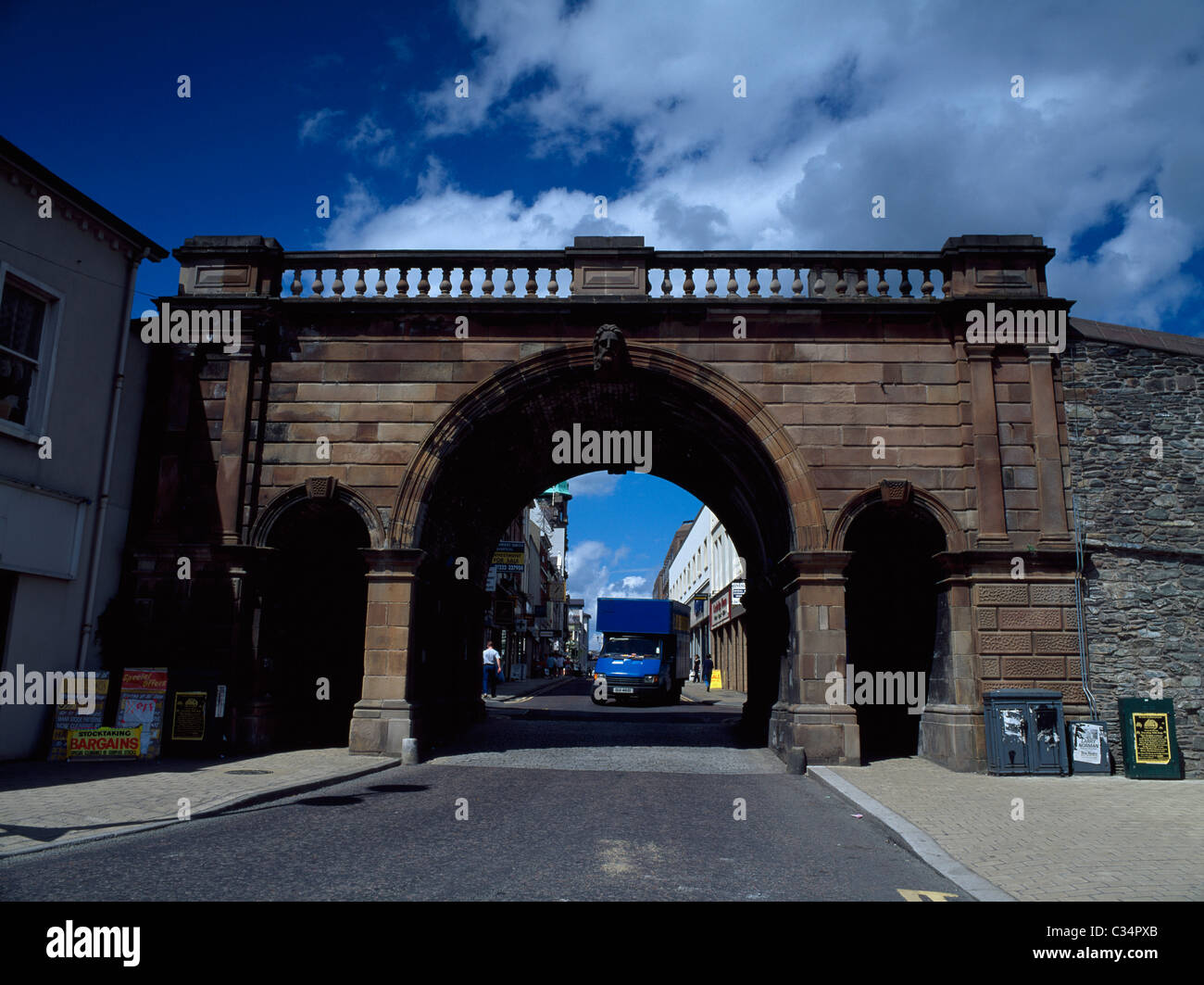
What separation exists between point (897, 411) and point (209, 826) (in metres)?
10.9

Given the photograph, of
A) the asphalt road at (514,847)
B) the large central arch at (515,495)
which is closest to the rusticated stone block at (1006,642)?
the large central arch at (515,495)

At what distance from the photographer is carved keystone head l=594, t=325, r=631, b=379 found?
45.4 feet

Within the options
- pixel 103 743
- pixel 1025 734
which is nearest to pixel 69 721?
pixel 103 743

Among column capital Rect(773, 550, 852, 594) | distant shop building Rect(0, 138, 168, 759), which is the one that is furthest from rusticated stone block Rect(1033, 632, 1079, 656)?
distant shop building Rect(0, 138, 168, 759)

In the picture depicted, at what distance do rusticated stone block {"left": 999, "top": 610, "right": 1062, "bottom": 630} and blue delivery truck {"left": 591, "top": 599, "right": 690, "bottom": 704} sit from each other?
17.6m

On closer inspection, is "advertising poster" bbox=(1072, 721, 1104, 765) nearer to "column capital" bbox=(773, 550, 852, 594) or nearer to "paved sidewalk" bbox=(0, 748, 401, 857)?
"column capital" bbox=(773, 550, 852, 594)

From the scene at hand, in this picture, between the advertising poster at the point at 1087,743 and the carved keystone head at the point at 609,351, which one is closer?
the advertising poster at the point at 1087,743

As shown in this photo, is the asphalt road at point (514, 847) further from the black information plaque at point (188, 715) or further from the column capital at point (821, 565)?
the black information plaque at point (188, 715)

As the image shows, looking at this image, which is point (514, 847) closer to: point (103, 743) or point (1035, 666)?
point (103, 743)

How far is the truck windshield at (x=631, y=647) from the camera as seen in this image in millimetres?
29703

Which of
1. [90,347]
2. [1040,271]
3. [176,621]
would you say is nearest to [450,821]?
[176,621]

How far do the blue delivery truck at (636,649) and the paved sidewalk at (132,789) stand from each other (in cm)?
1661
